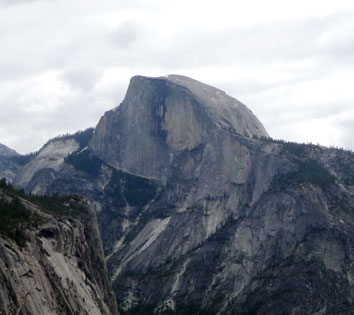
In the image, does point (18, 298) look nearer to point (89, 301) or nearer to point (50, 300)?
point (50, 300)

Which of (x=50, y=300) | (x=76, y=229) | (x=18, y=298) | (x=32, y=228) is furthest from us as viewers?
(x=76, y=229)

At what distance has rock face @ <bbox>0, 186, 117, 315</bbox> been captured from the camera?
132 metres

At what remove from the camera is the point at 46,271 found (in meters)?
154

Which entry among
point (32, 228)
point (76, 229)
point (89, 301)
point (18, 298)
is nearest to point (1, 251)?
point (18, 298)

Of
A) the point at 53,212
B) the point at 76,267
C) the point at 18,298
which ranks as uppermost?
the point at 53,212

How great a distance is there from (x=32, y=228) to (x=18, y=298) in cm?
3587

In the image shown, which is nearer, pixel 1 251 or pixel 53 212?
pixel 1 251

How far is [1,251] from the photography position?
13612 centimetres

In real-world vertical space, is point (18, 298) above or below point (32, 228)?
below

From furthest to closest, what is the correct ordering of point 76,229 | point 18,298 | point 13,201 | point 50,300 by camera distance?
point 76,229, point 13,201, point 50,300, point 18,298

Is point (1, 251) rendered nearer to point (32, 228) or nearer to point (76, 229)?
point (32, 228)

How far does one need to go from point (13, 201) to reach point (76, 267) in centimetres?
2106

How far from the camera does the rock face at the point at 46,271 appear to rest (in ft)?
433

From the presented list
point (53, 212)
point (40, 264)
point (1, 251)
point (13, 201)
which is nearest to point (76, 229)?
point (53, 212)
